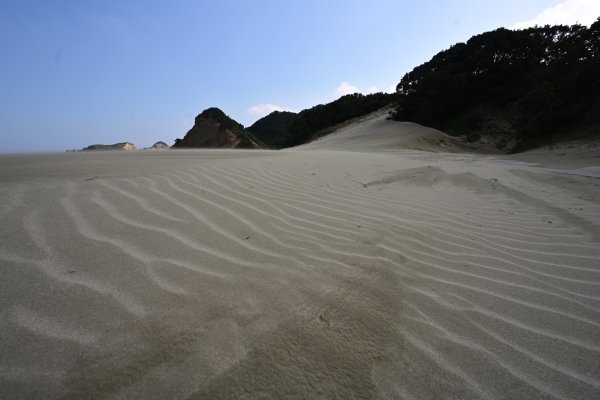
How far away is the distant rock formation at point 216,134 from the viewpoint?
27.2 meters

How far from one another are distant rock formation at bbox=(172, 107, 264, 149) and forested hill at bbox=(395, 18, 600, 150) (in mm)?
14212

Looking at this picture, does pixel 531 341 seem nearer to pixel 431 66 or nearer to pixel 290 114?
pixel 431 66

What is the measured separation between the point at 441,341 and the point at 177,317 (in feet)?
3.66

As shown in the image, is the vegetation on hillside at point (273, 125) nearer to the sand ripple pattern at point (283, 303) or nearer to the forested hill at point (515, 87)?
the forested hill at point (515, 87)

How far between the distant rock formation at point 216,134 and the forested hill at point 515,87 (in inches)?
560

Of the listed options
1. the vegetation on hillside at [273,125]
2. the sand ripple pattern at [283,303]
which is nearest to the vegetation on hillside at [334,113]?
the vegetation on hillside at [273,125]

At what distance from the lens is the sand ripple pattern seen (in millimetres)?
1035

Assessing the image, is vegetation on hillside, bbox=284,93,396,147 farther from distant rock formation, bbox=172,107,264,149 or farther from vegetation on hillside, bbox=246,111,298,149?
vegetation on hillside, bbox=246,111,298,149

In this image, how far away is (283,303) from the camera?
1.41 m

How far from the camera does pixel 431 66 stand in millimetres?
19547

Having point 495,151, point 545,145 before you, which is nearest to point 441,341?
point 545,145

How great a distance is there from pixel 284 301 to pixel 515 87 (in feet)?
62.0

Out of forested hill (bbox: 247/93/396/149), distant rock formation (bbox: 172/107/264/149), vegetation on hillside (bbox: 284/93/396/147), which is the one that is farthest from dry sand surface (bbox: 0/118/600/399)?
distant rock formation (bbox: 172/107/264/149)

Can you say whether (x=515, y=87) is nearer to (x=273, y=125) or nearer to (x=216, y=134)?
(x=216, y=134)
